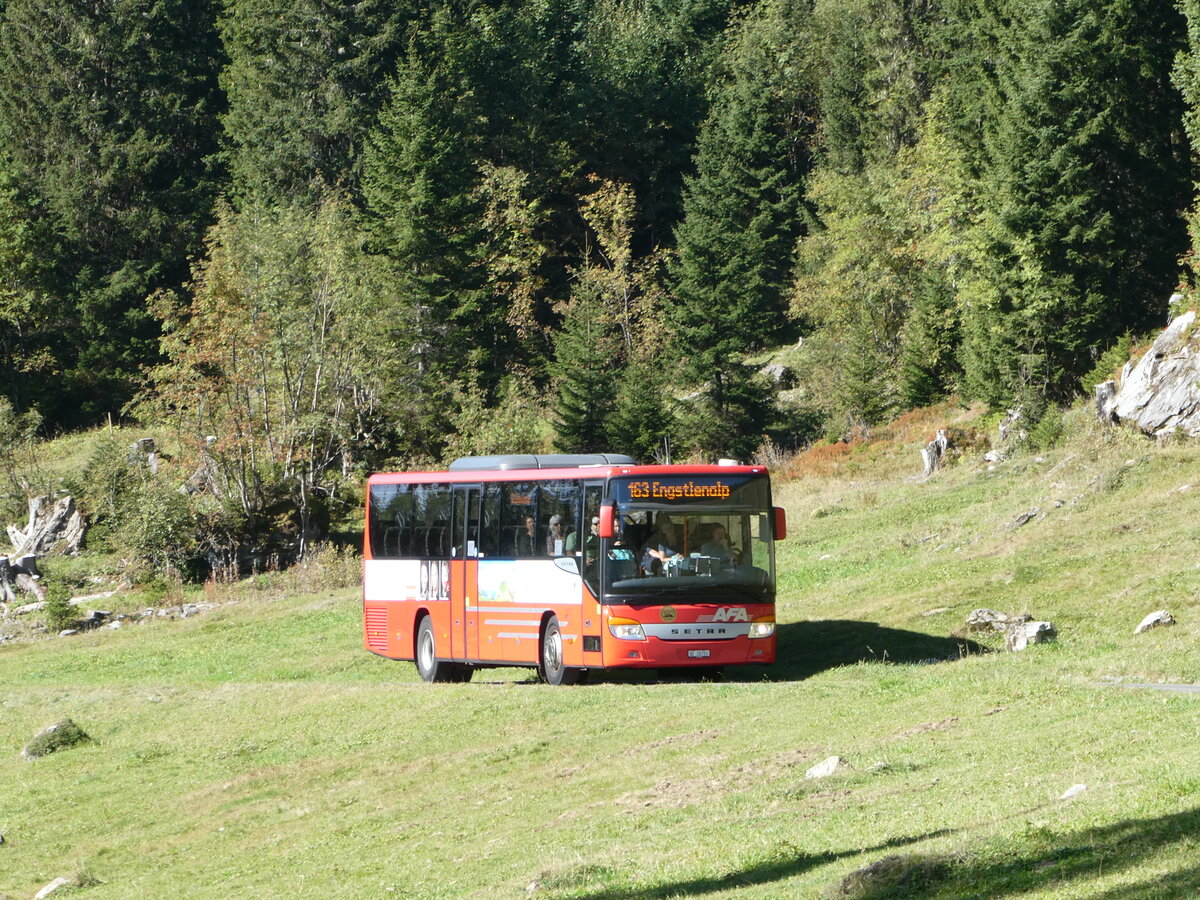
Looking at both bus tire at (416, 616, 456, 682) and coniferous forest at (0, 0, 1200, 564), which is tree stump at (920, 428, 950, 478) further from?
bus tire at (416, 616, 456, 682)

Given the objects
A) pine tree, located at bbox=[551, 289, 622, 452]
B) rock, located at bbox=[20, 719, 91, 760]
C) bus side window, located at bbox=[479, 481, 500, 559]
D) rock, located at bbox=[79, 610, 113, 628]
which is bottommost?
rock, located at bbox=[20, 719, 91, 760]

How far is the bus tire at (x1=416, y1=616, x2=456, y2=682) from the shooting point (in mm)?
25766

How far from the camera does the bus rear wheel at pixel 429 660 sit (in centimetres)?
2577

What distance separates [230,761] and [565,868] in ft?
33.6

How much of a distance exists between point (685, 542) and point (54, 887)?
10185 mm

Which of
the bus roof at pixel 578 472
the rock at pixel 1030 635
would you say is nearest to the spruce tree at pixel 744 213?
the bus roof at pixel 578 472

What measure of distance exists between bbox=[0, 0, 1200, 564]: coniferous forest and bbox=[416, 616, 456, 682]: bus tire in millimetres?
23110

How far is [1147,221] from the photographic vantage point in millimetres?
46438

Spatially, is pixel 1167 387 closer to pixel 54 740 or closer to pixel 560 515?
pixel 560 515

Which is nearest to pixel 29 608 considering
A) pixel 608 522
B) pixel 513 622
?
pixel 513 622

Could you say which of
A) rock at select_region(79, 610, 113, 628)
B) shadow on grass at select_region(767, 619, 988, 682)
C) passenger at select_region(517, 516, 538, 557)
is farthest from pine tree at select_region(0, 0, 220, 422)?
shadow on grass at select_region(767, 619, 988, 682)

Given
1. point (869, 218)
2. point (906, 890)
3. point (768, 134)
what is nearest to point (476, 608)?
point (906, 890)

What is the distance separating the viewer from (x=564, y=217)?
281 feet

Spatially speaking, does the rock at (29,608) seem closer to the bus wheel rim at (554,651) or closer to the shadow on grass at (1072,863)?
the bus wheel rim at (554,651)
